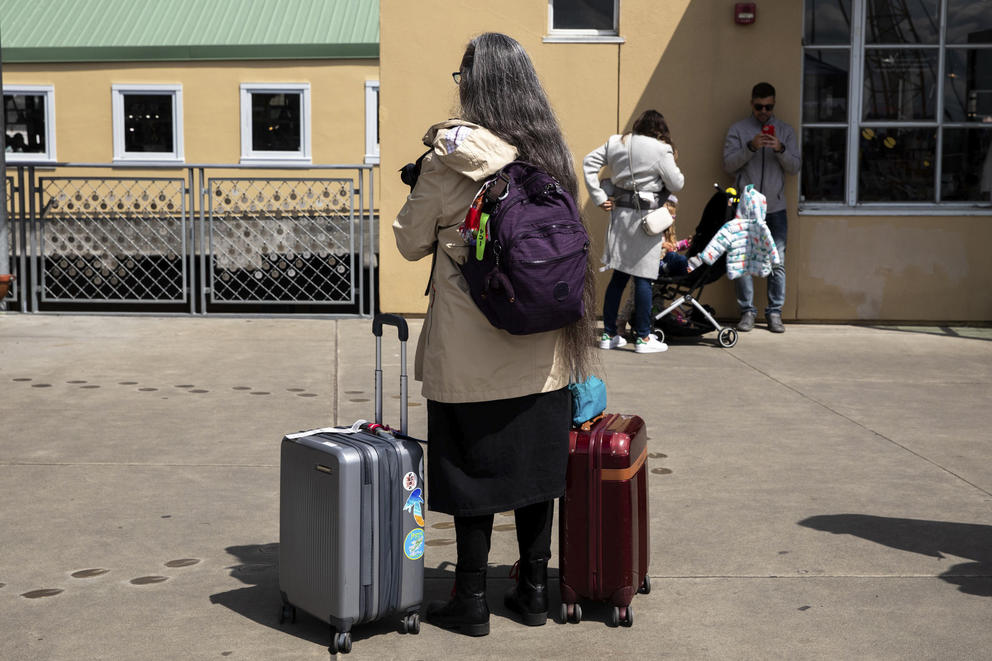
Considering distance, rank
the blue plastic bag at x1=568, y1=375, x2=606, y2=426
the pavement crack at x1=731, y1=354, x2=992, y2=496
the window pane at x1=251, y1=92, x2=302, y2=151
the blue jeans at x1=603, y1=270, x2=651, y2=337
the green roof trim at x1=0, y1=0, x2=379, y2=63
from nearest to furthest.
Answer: the blue plastic bag at x1=568, y1=375, x2=606, y2=426 < the pavement crack at x1=731, y1=354, x2=992, y2=496 < the blue jeans at x1=603, y1=270, x2=651, y2=337 < the green roof trim at x1=0, y1=0, x2=379, y2=63 < the window pane at x1=251, y1=92, x2=302, y2=151

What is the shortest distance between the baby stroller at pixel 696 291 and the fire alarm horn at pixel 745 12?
1940 millimetres

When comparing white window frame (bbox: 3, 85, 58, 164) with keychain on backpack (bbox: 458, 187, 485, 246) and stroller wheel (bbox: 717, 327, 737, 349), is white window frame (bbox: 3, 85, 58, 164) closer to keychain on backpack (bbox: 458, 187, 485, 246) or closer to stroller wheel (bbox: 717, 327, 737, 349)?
stroller wheel (bbox: 717, 327, 737, 349)

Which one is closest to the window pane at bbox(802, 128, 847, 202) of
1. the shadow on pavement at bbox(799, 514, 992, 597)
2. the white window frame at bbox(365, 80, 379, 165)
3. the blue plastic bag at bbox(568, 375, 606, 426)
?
the shadow on pavement at bbox(799, 514, 992, 597)

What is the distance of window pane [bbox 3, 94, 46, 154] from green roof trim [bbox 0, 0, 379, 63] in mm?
801

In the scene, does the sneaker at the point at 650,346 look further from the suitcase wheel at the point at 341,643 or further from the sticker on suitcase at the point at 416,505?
the suitcase wheel at the point at 341,643

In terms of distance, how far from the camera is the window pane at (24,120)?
2350 cm

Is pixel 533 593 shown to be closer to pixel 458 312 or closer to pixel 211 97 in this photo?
pixel 458 312

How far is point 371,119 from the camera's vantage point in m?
22.9

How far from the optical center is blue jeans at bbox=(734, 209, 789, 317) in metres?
10.7

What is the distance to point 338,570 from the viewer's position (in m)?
3.57

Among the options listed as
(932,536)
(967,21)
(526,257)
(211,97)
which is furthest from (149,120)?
(526,257)

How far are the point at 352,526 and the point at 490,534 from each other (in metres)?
0.52

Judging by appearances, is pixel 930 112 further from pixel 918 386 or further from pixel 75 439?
pixel 75 439

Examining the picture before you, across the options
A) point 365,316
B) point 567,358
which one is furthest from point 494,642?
point 365,316
